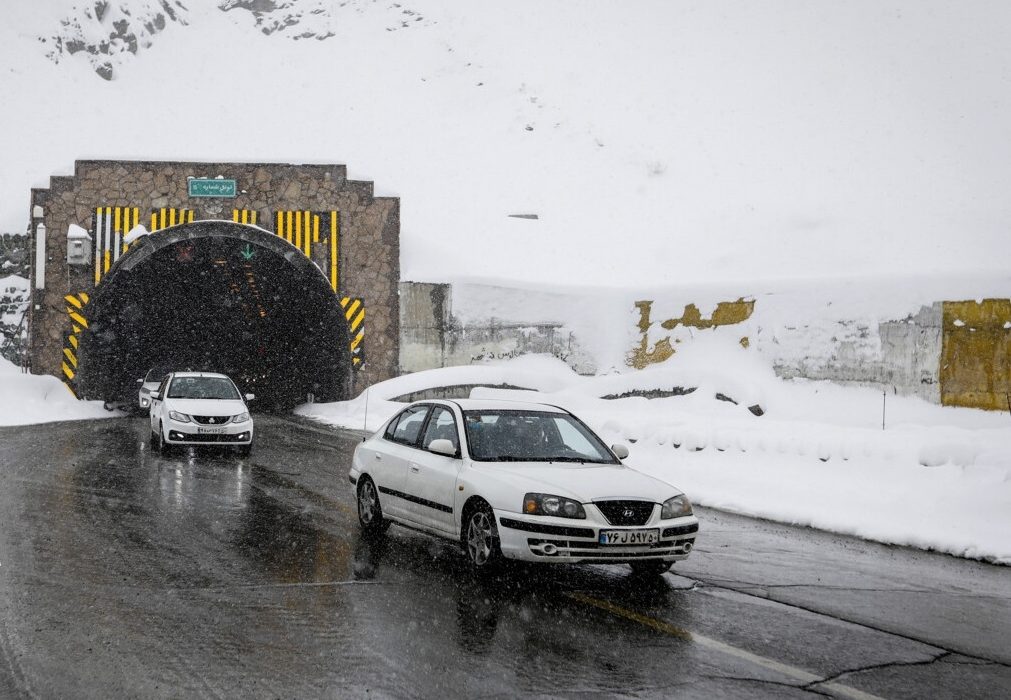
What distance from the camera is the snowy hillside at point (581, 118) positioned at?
38.0 m

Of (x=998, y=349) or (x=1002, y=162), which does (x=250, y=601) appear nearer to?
(x=998, y=349)

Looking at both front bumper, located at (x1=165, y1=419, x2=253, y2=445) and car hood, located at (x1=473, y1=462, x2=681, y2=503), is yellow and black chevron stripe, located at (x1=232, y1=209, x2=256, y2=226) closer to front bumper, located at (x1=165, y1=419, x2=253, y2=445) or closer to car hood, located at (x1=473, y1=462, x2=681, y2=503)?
front bumper, located at (x1=165, y1=419, x2=253, y2=445)

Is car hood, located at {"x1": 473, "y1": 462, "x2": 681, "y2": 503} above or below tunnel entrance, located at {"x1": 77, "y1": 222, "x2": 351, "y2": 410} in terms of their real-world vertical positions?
below

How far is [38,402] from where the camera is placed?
27828 mm

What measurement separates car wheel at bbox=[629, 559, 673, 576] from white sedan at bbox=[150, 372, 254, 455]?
1075 centimetres

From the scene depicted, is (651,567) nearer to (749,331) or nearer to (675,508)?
(675,508)

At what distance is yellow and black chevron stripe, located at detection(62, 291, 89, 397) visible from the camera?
30109mm

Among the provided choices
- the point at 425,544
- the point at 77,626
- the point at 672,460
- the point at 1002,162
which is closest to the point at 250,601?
the point at 77,626

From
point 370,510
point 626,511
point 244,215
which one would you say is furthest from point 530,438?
point 244,215

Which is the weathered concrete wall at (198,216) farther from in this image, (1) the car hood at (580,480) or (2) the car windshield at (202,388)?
(1) the car hood at (580,480)

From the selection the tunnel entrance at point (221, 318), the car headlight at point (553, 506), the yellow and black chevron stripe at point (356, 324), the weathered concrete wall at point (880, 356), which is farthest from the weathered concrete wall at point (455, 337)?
the car headlight at point (553, 506)

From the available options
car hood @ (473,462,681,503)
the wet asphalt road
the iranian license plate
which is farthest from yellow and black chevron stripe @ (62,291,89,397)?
the iranian license plate

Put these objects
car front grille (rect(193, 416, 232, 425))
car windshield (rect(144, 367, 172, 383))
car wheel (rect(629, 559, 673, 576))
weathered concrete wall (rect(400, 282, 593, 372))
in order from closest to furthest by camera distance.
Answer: car wheel (rect(629, 559, 673, 576)) < car front grille (rect(193, 416, 232, 425)) < weathered concrete wall (rect(400, 282, 593, 372)) < car windshield (rect(144, 367, 172, 383))

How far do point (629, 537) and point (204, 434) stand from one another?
450 inches
